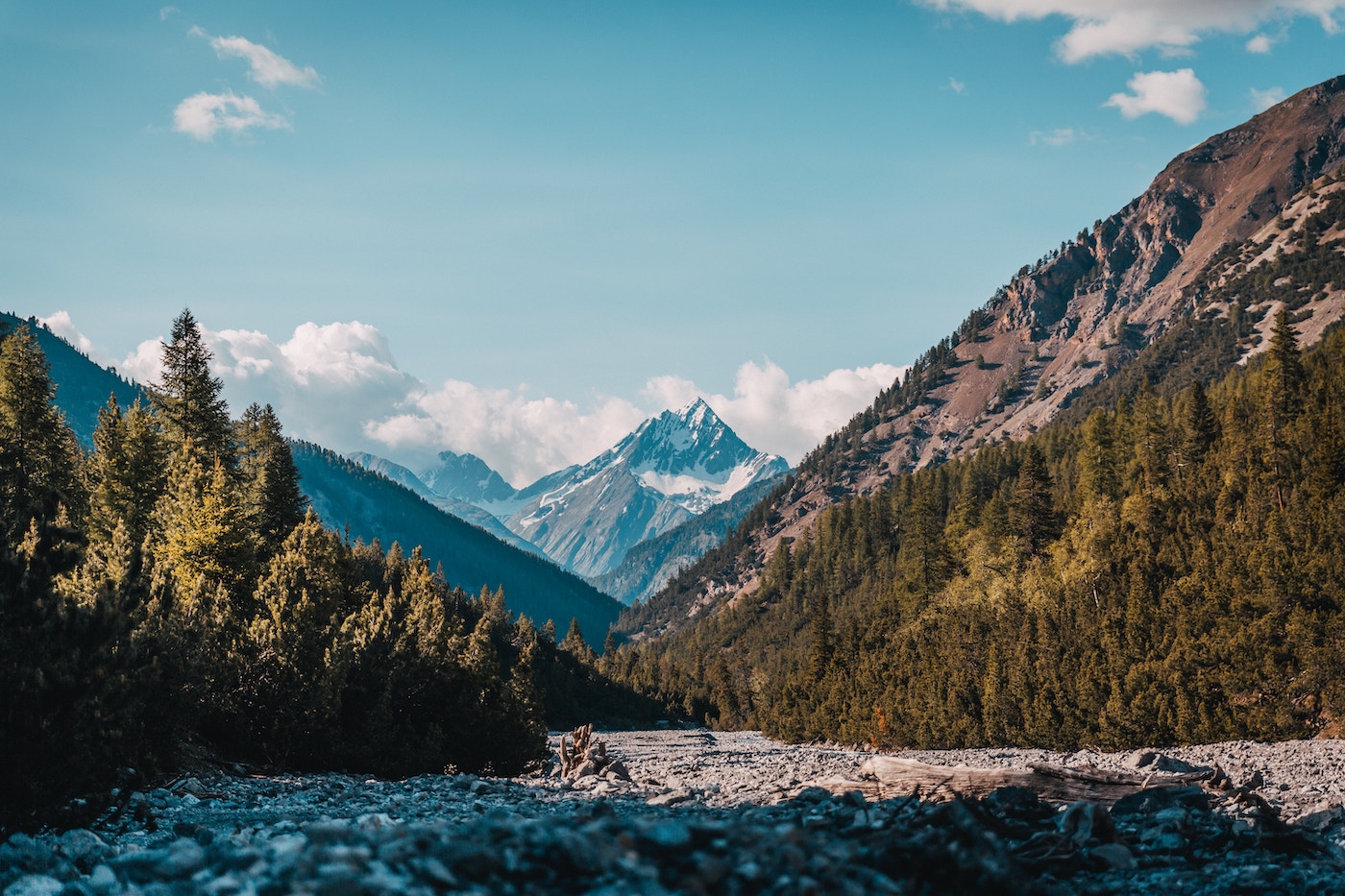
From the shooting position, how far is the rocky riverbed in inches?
267

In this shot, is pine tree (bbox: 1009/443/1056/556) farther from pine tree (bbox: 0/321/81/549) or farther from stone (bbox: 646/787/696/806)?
pine tree (bbox: 0/321/81/549)

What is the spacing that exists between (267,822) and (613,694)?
138 metres

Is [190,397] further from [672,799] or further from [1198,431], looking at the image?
[1198,431]

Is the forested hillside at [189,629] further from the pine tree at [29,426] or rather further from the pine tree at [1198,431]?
the pine tree at [1198,431]

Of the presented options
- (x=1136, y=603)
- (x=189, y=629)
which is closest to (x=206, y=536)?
(x=189, y=629)

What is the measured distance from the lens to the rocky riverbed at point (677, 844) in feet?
22.2

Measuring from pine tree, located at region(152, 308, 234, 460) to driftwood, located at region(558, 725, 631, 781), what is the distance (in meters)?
31.0

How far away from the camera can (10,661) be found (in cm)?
1227

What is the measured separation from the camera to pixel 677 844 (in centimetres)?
728

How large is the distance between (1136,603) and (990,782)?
1839 inches

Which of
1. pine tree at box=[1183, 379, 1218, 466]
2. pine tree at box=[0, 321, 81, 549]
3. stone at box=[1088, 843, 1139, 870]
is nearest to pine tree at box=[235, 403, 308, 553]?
pine tree at box=[0, 321, 81, 549]

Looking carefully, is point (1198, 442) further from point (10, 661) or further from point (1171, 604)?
point (10, 661)

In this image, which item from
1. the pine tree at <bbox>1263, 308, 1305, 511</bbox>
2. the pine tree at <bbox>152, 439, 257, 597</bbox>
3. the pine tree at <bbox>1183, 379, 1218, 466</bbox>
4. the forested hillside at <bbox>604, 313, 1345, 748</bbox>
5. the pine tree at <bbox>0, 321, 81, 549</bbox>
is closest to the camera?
the pine tree at <bbox>152, 439, 257, 597</bbox>

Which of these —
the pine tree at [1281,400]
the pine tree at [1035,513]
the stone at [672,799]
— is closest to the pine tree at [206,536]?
the stone at [672,799]
